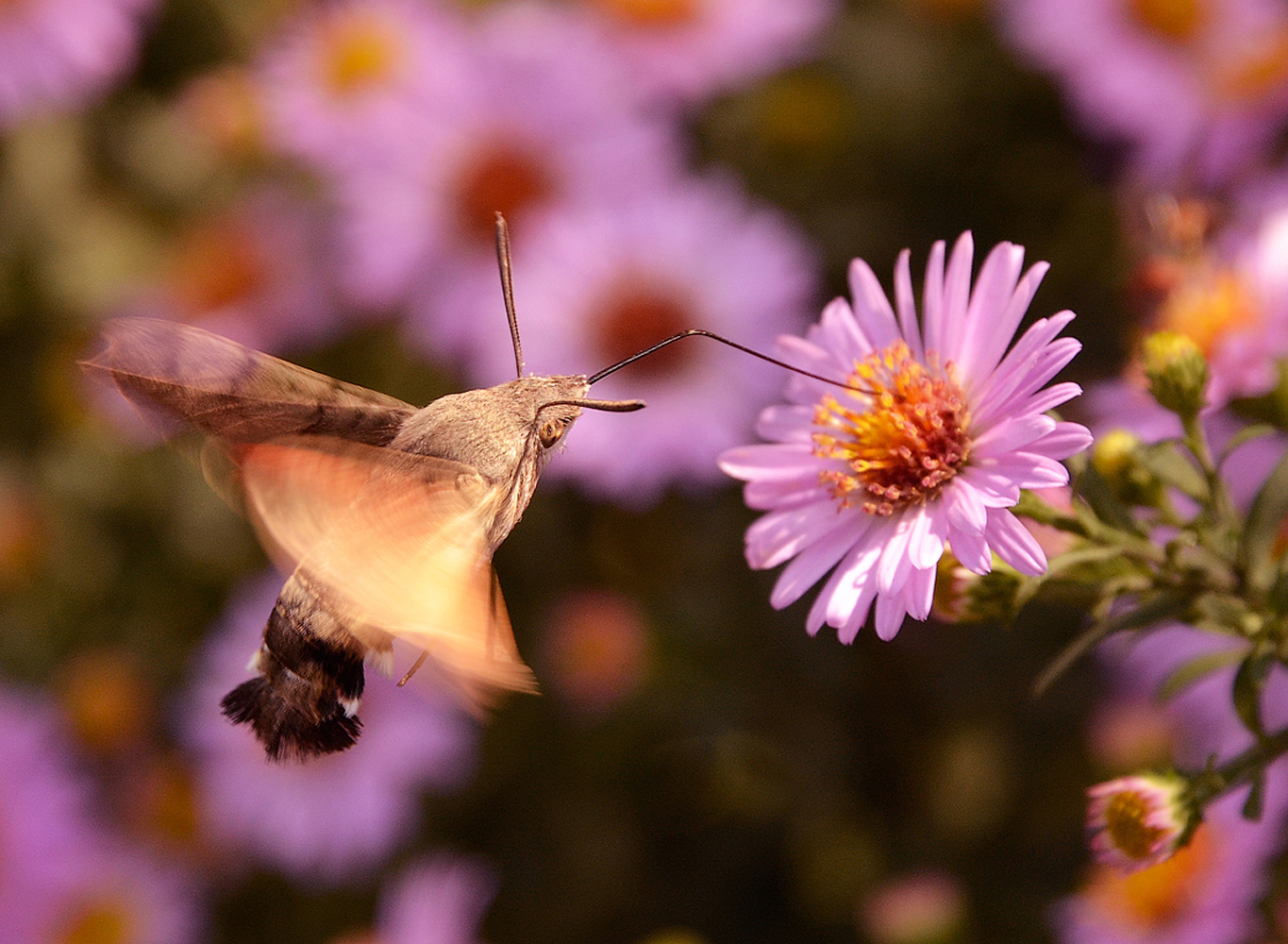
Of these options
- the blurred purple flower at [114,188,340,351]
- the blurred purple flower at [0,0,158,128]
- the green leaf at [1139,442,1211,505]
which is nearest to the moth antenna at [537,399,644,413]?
the green leaf at [1139,442,1211,505]

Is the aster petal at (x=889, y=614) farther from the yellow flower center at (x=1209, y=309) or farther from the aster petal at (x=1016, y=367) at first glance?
the yellow flower center at (x=1209, y=309)

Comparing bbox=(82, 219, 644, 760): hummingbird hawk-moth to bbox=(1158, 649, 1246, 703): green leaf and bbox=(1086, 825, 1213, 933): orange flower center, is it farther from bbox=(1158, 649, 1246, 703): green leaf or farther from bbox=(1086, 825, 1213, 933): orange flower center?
bbox=(1086, 825, 1213, 933): orange flower center

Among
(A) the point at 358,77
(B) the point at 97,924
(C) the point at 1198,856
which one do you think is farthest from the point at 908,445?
(B) the point at 97,924

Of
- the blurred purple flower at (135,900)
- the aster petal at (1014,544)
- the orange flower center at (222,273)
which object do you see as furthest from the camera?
the orange flower center at (222,273)

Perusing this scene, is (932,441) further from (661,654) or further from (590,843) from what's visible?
(590,843)

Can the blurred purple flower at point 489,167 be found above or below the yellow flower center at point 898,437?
above

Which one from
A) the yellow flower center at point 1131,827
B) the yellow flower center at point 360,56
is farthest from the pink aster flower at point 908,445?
the yellow flower center at point 360,56
